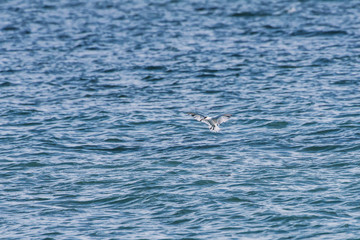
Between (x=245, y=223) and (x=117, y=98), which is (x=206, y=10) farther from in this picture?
(x=245, y=223)

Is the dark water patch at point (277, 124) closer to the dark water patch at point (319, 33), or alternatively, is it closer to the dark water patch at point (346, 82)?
the dark water patch at point (346, 82)

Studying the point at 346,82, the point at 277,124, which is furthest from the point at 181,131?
the point at 346,82

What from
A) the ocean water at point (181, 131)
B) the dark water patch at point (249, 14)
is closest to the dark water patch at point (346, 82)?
the ocean water at point (181, 131)

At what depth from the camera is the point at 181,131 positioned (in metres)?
22.8

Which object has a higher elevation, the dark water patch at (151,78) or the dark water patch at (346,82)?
the dark water patch at (151,78)

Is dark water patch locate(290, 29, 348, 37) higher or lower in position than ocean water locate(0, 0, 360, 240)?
lower

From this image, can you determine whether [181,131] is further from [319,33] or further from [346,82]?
[319,33]

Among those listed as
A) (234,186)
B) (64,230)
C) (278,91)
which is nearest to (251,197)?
(234,186)

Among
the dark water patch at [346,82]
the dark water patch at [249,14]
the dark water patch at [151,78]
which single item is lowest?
the dark water patch at [249,14]

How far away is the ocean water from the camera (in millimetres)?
15898

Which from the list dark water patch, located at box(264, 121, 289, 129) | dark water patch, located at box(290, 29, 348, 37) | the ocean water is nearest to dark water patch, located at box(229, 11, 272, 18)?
the ocean water

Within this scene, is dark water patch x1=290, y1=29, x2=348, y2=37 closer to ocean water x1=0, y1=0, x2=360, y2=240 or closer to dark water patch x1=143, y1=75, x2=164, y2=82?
ocean water x1=0, y1=0, x2=360, y2=240

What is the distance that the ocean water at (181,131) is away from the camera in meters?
15.9

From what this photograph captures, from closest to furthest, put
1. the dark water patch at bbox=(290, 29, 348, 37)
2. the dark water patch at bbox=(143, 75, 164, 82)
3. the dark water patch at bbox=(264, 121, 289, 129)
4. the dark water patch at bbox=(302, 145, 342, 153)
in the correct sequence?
the dark water patch at bbox=(302, 145, 342, 153)
the dark water patch at bbox=(264, 121, 289, 129)
the dark water patch at bbox=(143, 75, 164, 82)
the dark water patch at bbox=(290, 29, 348, 37)
